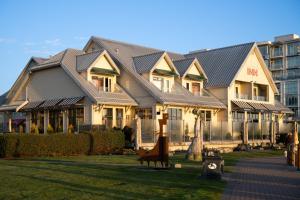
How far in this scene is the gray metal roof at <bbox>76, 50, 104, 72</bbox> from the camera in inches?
1441

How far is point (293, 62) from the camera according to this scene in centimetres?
10906

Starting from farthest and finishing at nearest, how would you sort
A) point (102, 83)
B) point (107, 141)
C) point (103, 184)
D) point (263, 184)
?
point (102, 83) < point (107, 141) < point (263, 184) < point (103, 184)

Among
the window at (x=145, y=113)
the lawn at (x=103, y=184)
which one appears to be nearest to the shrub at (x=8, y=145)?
the lawn at (x=103, y=184)

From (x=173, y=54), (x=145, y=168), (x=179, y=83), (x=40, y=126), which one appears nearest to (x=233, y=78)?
(x=179, y=83)

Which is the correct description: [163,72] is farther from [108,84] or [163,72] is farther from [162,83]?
[108,84]

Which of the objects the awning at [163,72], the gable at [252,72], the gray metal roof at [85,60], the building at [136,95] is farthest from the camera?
the gable at [252,72]

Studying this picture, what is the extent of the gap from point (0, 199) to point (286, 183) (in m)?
9.56

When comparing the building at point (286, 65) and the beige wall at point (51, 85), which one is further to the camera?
the building at point (286, 65)

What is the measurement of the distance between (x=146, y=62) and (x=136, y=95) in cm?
342

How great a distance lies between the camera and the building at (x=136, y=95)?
117ft

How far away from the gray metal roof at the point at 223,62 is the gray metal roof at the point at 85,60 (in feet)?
44.3

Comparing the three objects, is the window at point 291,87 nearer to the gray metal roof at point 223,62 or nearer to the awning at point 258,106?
the awning at point 258,106

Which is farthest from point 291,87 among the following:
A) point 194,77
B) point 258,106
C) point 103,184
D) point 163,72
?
point 103,184

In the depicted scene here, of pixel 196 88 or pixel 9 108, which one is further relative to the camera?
pixel 196 88
